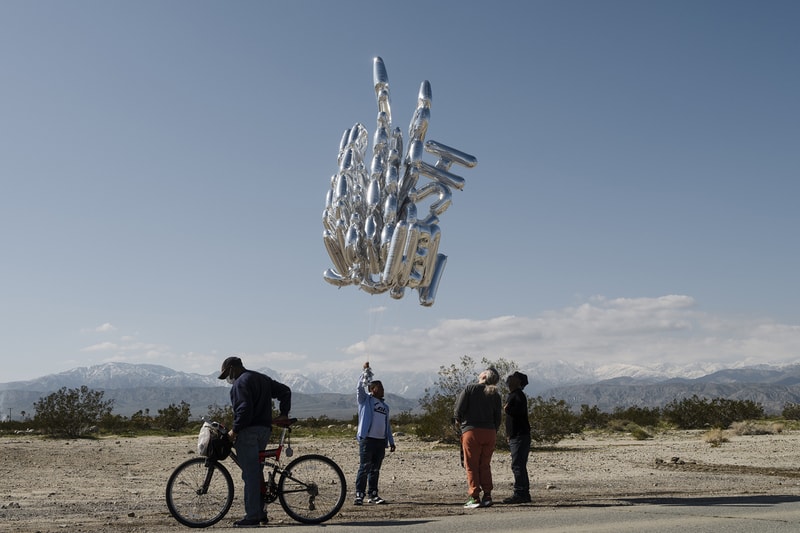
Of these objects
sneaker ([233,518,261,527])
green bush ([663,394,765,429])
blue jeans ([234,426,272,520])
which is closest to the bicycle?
blue jeans ([234,426,272,520])

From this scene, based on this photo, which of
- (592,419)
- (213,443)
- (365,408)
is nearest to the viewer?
(213,443)

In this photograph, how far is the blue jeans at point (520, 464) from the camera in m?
11.1

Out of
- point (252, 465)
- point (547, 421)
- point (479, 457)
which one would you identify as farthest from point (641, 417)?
point (252, 465)

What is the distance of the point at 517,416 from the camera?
11391 millimetres

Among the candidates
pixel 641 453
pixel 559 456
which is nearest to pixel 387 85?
pixel 559 456

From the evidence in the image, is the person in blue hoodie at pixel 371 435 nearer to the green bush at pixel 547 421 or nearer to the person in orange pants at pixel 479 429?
the person in orange pants at pixel 479 429

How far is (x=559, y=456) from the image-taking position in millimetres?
24344

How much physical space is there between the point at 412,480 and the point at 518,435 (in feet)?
18.8

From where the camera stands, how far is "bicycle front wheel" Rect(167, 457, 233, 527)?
350 inches

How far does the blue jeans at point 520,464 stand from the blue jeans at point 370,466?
206 cm

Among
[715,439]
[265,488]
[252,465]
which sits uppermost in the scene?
[252,465]

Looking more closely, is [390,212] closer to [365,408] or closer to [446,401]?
[365,408]

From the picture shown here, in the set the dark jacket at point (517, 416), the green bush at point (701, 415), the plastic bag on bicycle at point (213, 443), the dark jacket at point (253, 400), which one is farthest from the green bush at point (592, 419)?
the plastic bag on bicycle at point (213, 443)

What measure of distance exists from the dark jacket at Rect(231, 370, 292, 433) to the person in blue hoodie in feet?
8.58
